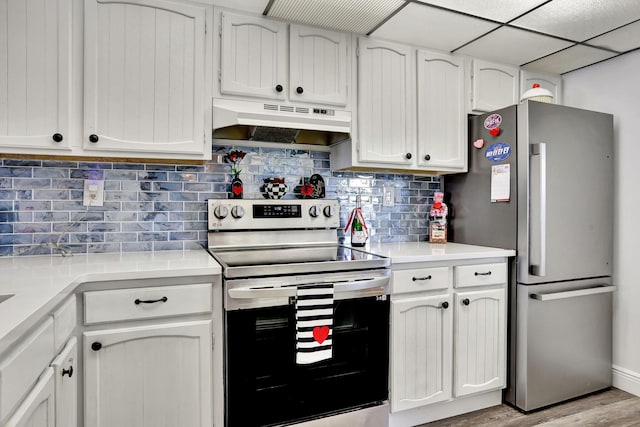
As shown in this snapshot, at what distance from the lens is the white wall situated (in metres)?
2.53

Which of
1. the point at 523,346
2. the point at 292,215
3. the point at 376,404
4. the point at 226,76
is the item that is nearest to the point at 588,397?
the point at 523,346

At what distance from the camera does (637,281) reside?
253cm

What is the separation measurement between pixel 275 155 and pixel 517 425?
6.62ft

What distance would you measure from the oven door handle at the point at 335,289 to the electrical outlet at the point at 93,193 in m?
0.96

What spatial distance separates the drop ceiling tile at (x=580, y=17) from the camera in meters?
1.96

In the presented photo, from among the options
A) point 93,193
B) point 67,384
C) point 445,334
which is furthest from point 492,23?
Answer: point 67,384

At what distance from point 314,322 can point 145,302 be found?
706mm

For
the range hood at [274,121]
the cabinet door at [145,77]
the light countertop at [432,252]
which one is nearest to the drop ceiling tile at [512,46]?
the range hood at [274,121]

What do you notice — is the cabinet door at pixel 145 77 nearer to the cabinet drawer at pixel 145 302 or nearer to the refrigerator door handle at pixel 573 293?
the cabinet drawer at pixel 145 302

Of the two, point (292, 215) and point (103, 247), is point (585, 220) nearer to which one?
point (292, 215)

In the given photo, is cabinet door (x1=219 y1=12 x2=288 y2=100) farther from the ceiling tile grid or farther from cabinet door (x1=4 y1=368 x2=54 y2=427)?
cabinet door (x1=4 y1=368 x2=54 y2=427)

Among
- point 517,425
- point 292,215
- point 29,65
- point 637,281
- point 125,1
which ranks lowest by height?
point 517,425

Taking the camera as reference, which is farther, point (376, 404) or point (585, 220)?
point (585, 220)

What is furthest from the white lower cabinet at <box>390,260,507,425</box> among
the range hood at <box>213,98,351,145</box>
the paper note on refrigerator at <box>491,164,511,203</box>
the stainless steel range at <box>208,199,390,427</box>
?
the range hood at <box>213,98,351,145</box>
